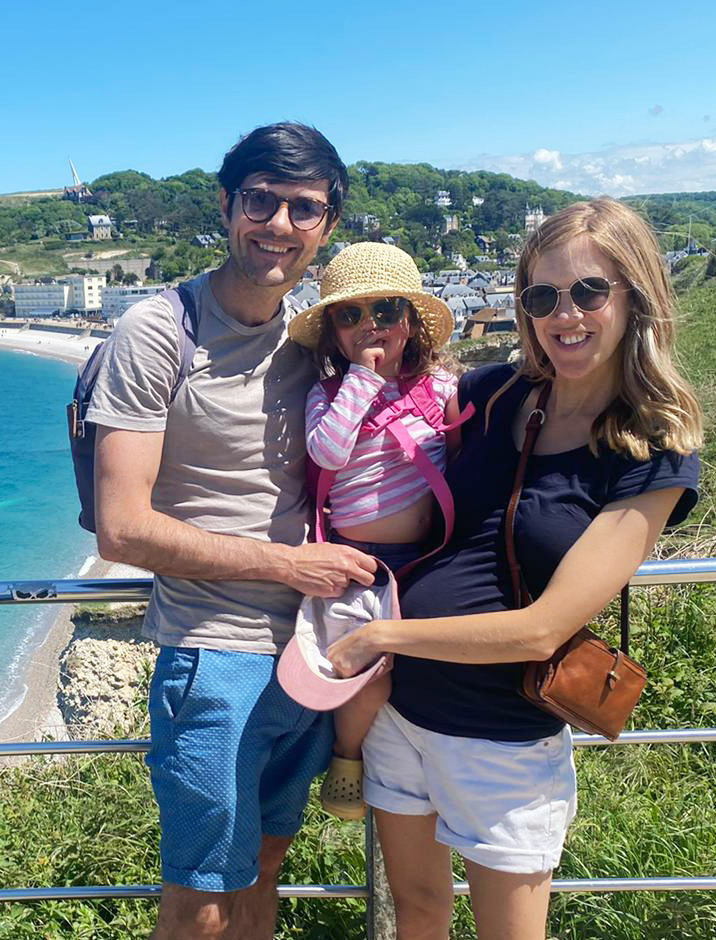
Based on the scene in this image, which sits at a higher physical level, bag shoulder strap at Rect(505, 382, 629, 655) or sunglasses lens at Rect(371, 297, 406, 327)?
sunglasses lens at Rect(371, 297, 406, 327)

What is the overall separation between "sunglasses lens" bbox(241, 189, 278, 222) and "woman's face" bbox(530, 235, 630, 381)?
2.36ft

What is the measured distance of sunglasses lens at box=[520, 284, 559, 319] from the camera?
1696 mm

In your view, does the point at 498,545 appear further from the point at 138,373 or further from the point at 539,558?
the point at 138,373

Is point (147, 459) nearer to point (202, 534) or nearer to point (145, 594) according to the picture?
point (202, 534)

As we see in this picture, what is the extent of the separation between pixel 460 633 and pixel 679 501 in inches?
19.4

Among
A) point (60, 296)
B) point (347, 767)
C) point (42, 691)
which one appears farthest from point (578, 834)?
point (60, 296)

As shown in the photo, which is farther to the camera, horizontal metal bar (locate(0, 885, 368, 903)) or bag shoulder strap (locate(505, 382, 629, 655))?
horizontal metal bar (locate(0, 885, 368, 903))

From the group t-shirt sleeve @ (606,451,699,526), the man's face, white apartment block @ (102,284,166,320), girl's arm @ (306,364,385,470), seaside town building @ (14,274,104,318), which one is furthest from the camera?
seaside town building @ (14,274,104,318)

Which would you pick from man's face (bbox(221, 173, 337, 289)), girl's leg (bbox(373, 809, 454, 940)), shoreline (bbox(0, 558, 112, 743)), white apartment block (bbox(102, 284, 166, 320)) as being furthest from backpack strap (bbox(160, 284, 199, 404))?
white apartment block (bbox(102, 284, 166, 320))

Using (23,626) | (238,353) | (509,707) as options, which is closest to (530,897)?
(509,707)

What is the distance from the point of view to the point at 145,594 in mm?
2041

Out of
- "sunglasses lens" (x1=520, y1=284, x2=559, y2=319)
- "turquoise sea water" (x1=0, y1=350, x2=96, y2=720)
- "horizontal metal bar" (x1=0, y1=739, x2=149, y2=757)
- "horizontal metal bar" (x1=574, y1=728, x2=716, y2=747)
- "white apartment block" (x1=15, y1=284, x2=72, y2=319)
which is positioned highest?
"sunglasses lens" (x1=520, y1=284, x2=559, y2=319)

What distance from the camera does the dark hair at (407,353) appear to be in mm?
2133

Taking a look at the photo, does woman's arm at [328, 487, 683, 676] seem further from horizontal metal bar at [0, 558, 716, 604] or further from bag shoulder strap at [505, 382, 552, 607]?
horizontal metal bar at [0, 558, 716, 604]
